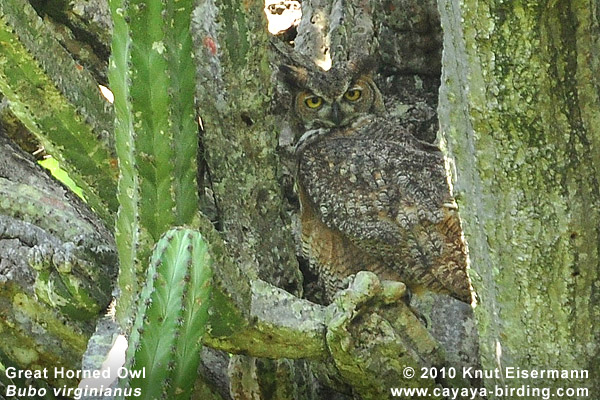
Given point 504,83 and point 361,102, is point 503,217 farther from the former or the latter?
point 361,102

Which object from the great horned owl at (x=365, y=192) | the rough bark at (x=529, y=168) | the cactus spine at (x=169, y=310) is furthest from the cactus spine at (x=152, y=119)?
the great horned owl at (x=365, y=192)

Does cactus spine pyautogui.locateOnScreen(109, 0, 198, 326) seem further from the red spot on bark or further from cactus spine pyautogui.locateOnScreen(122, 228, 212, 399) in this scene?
the red spot on bark

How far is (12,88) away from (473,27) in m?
0.90

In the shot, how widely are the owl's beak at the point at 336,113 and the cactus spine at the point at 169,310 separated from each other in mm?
1470

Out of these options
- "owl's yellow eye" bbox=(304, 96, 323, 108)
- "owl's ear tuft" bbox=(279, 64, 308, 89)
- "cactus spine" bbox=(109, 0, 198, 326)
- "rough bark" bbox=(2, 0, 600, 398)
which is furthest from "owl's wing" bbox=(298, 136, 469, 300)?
"cactus spine" bbox=(109, 0, 198, 326)

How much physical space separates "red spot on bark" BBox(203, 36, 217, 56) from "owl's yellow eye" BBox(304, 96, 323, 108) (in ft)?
2.67

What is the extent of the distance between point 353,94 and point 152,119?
4.65 feet

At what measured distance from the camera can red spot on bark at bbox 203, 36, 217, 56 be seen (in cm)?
179

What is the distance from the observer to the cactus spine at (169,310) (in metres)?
1.19

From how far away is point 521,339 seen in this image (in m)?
1.43

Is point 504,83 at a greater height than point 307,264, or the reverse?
point 307,264

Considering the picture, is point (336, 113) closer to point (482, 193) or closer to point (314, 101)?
point (314, 101)

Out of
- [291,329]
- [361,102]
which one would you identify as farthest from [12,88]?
[361,102]

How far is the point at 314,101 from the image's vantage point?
2.62m
